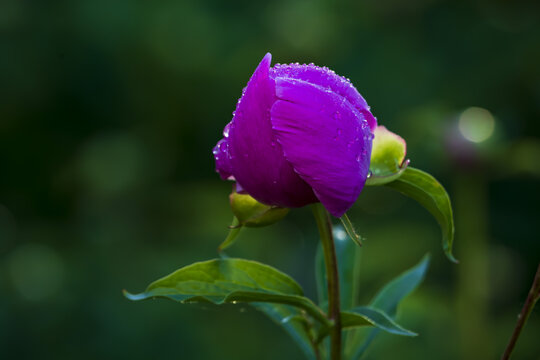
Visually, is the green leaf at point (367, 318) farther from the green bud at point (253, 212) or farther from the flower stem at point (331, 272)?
the green bud at point (253, 212)

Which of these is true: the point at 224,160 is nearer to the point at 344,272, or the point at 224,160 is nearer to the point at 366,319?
the point at 366,319

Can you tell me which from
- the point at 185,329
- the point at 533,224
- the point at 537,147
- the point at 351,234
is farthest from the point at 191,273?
the point at 533,224

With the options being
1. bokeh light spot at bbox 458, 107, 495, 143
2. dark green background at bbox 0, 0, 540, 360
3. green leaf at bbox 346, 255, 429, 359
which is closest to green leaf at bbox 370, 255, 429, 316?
green leaf at bbox 346, 255, 429, 359

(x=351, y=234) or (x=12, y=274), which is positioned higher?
(x=351, y=234)

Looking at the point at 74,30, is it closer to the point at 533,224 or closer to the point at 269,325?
the point at 269,325

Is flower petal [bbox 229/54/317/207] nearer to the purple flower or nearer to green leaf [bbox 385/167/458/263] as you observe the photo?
the purple flower

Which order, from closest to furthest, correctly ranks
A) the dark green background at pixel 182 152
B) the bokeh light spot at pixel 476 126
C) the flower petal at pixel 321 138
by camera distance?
the flower petal at pixel 321 138 → the bokeh light spot at pixel 476 126 → the dark green background at pixel 182 152

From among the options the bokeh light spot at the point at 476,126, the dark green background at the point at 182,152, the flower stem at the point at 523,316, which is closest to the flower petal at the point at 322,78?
the flower stem at the point at 523,316
